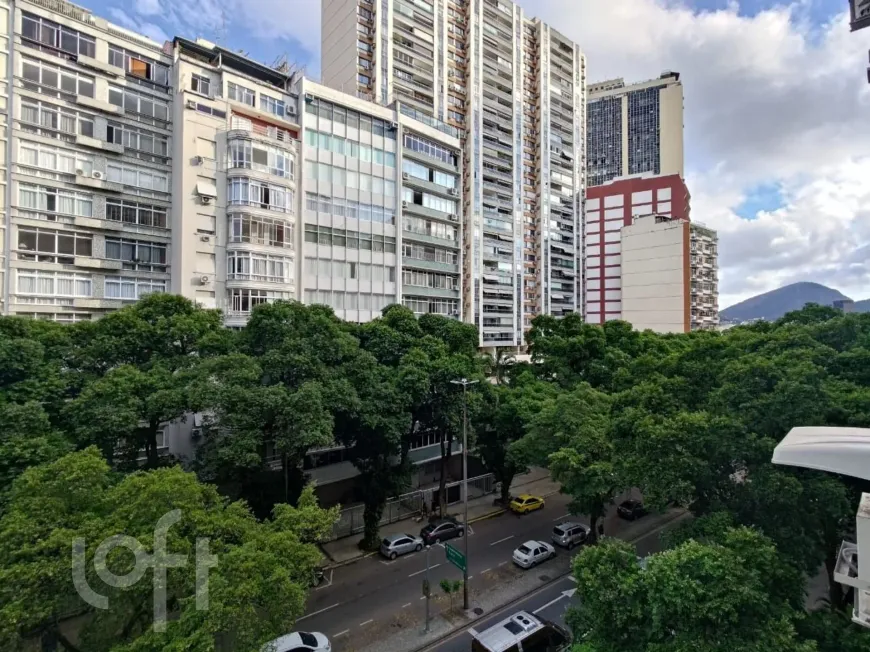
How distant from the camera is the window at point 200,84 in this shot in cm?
2548

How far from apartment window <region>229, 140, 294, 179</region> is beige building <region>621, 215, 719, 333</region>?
164 feet

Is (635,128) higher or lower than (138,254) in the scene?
higher

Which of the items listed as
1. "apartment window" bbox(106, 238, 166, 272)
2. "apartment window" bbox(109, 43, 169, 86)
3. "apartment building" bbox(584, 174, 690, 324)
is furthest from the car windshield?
"apartment building" bbox(584, 174, 690, 324)

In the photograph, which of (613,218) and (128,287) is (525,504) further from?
(613,218)

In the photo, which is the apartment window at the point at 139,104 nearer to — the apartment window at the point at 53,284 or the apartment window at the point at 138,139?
the apartment window at the point at 138,139

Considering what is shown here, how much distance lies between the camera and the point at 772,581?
30.5ft

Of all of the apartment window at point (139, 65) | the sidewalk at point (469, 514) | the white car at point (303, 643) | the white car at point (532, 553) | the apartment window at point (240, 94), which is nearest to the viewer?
the white car at point (303, 643)

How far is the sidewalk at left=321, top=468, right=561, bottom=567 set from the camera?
20312 millimetres

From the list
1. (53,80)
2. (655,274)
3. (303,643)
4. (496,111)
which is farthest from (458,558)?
(655,274)

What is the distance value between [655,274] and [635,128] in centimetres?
3555

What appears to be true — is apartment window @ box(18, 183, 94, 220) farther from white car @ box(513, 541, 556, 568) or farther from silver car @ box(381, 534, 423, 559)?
white car @ box(513, 541, 556, 568)

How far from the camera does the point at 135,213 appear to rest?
24406 millimetres

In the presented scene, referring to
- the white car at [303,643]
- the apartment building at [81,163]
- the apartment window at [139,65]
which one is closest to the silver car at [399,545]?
the white car at [303,643]

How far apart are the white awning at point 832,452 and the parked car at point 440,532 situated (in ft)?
53.0
